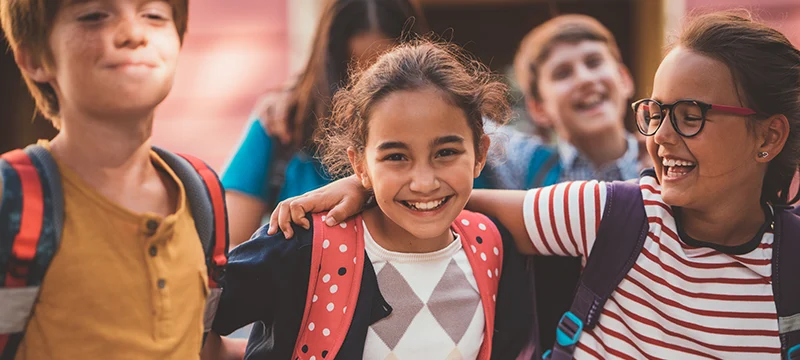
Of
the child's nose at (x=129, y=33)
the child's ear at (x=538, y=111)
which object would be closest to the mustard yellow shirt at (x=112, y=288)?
the child's nose at (x=129, y=33)

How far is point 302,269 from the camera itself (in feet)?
5.19

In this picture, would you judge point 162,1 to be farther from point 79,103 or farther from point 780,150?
point 780,150

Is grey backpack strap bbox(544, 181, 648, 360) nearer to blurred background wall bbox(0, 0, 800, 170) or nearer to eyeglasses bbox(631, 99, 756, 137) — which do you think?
eyeglasses bbox(631, 99, 756, 137)

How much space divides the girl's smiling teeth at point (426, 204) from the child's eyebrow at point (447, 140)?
125 mm

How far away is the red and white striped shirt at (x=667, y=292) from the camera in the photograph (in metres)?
1.65

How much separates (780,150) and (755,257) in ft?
0.89

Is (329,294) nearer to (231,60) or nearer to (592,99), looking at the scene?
(592,99)

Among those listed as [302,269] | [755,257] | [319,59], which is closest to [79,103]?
[302,269]

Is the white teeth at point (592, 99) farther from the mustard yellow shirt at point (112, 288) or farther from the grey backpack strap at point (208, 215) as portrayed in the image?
the mustard yellow shirt at point (112, 288)

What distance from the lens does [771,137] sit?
1723mm

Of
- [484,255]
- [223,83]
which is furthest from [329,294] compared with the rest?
[223,83]

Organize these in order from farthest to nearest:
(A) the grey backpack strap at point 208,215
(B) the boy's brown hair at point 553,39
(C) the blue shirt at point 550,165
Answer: (B) the boy's brown hair at point 553,39 < (C) the blue shirt at point 550,165 < (A) the grey backpack strap at point 208,215

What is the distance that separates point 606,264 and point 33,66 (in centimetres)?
131

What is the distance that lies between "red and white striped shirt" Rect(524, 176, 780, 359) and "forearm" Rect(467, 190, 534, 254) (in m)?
0.03
